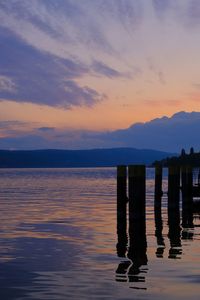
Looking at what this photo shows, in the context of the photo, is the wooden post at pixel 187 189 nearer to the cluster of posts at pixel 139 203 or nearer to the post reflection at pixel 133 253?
the cluster of posts at pixel 139 203

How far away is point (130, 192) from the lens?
73.2ft

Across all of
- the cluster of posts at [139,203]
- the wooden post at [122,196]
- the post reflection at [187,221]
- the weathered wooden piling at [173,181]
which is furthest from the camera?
the weathered wooden piling at [173,181]

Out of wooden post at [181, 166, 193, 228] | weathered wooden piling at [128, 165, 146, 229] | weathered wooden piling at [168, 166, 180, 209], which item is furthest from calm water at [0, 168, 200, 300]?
wooden post at [181, 166, 193, 228]

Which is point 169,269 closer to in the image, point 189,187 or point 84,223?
point 84,223

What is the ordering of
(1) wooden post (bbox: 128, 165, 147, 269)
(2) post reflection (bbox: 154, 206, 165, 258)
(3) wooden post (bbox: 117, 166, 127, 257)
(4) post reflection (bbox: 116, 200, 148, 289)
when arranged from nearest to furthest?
1. (4) post reflection (bbox: 116, 200, 148, 289)
2. (2) post reflection (bbox: 154, 206, 165, 258)
3. (1) wooden post (bbox: 128, 165, 147, 269)
4. (3) wooden post (bbox: 117, 166, 127, 257)

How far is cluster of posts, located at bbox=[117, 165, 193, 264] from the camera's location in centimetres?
2034

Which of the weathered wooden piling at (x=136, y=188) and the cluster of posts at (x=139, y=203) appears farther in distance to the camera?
the weathered wooden piling at (x=136, y=188)

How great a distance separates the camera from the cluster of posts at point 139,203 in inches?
801

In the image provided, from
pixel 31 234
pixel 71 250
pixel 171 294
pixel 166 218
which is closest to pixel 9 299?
pixel 171 294

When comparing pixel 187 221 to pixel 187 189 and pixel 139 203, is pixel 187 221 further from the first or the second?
pixel 139 203

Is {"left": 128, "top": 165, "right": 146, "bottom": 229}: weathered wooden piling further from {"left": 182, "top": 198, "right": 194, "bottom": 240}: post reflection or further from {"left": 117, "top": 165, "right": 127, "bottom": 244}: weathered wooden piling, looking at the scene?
{"left": 117, "top": 165, "right": 127, "bottom": 244}: weathered wooden piling

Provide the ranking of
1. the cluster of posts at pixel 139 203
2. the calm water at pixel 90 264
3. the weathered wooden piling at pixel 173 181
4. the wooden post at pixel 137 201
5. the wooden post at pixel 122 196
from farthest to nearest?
the weathered wooden piling at pixel 173 181 < the wooden post at pixel 122 196 < the wooden post at pixel 137 201 < the cluster of posts at pixel 139 203 < the calm water at pixel 90 264

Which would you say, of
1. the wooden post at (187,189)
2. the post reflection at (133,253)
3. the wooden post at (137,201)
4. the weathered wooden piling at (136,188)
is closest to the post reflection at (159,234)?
the post reflection at (133,253)

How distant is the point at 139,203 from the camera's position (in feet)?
73.2
